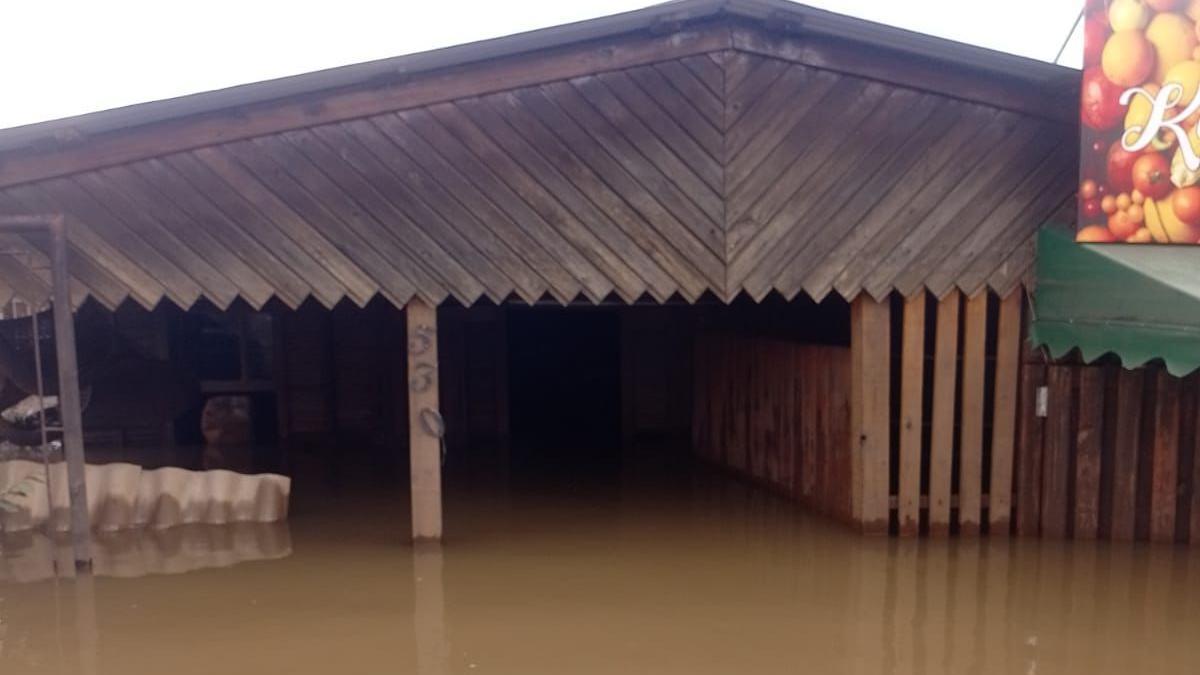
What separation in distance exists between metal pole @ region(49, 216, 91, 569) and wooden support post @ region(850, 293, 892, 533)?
574 cm

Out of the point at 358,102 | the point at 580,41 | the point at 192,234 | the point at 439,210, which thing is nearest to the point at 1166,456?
the point at 580,41

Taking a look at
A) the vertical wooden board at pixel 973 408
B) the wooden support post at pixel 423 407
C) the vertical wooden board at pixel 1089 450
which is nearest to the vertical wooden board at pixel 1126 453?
the vertical wooden board at pixel 1089 450

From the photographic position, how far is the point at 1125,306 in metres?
6.10

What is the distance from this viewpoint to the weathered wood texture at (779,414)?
26.3ft

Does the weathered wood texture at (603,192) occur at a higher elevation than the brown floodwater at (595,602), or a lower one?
higher

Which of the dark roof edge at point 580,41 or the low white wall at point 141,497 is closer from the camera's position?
the dark roof edge at point 580,41

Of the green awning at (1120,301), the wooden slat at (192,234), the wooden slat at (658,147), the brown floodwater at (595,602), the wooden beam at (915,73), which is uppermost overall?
the wooden beam at (915,73)

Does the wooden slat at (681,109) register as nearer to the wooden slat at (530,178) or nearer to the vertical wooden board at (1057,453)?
the wooden slat at (530,178)

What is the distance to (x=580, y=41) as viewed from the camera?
6969mm

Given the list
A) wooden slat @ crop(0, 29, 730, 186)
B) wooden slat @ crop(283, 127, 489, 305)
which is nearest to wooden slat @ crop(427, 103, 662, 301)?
wooden slat @ crop(0, 29, 730, 186)

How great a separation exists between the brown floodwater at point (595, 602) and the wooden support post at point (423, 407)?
0.51 metres

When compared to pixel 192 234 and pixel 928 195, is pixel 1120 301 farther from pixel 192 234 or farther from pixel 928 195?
pixel 192 234

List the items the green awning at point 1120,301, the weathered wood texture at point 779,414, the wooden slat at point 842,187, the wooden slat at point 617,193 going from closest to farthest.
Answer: the green awning at point 1120,301
the wooden slat at point 617,193
the wooden slat at point 842,187
the weathered wood texture at point 779,414

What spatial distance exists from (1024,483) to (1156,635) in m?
1.88
